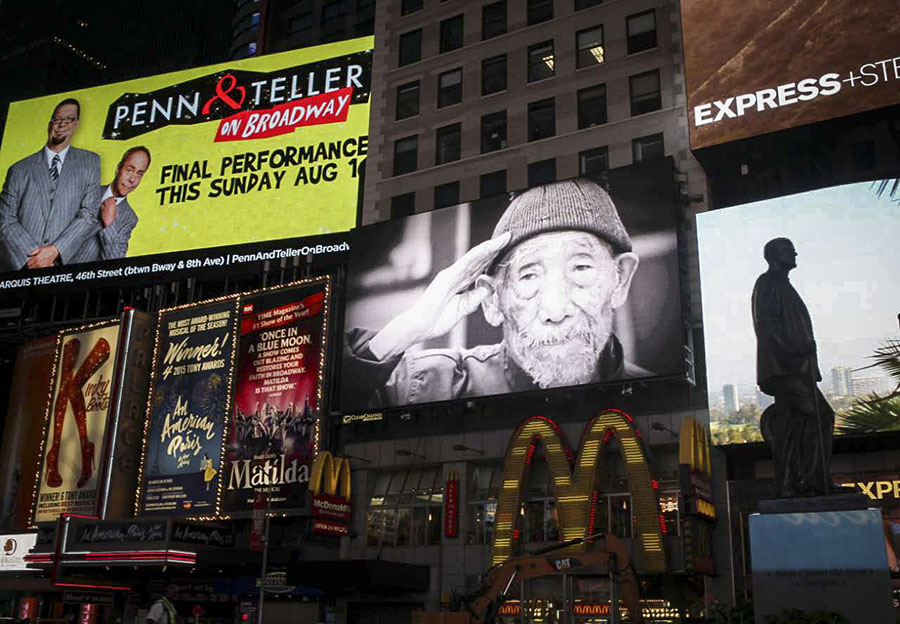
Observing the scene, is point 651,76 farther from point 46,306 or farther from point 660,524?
point 46,306

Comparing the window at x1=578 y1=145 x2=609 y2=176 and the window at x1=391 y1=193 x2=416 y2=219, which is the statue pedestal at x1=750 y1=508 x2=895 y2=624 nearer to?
the window at x1=578 y1=145 x2=609 y2=176

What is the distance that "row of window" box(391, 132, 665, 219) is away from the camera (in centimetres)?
4194

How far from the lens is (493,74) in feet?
158

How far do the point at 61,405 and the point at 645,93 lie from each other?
117 ft

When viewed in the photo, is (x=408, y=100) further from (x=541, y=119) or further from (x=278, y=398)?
(x=278, y=398)

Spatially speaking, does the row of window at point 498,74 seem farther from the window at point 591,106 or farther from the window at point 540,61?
the window at point 591,106

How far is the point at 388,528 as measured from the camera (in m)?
41.9

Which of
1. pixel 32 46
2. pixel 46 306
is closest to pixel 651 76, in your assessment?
pixel 46 306

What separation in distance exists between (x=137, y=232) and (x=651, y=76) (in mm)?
32384

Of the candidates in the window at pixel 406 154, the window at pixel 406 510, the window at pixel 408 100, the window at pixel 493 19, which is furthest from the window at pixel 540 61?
the window at pixel 406 510

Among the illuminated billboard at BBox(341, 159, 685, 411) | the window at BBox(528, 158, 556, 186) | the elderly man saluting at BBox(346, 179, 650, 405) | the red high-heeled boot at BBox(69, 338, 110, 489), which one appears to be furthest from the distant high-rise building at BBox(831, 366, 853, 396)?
the red high-heeled boot at BBox(69, 338, 110, 489)

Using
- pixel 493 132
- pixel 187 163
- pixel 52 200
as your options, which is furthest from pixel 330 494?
pixel 52 200

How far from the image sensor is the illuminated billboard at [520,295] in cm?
3744

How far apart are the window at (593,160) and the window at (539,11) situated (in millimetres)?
8267
